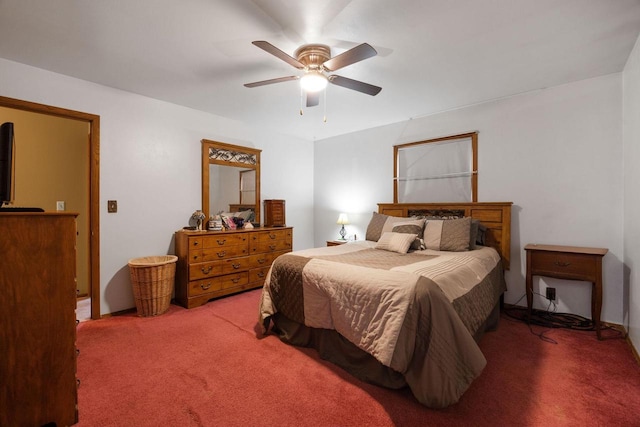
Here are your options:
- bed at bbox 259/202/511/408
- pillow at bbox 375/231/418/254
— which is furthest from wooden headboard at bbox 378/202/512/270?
pillow at bbox 375/231/418/254

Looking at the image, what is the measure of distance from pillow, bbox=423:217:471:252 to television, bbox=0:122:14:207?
3.14 meters

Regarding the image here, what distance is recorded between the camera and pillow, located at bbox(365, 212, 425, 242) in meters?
3.23

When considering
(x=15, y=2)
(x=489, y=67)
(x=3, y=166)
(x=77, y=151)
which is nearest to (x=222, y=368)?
(x=3, y=166)

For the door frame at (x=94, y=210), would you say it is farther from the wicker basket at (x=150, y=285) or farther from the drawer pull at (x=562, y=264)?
the drawer pull at (x=562, y=264)

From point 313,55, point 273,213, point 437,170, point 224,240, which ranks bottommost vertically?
point 224,240

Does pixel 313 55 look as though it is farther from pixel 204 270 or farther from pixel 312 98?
pixel 204 270

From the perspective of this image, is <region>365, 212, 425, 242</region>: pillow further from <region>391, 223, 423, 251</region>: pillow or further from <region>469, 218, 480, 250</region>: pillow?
<region>469, 218, 480, 250</region>: pillow

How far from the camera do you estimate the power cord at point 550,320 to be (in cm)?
253

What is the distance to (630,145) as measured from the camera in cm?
230

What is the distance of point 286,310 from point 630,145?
3.12 meters

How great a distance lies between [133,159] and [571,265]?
442 cm

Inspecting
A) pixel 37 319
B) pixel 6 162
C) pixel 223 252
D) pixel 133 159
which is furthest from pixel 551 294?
pixel 133 159

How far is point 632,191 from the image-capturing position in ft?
7.29

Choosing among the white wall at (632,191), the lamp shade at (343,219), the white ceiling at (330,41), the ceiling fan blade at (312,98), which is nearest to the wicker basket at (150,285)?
the white ceiling at (330,41)
